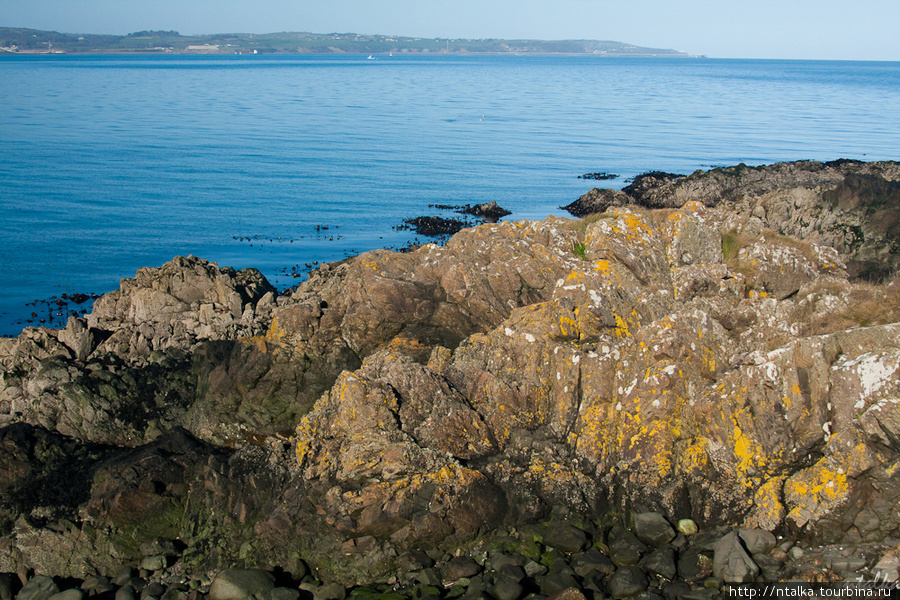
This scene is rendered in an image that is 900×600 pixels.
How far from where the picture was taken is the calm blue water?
1464 inches

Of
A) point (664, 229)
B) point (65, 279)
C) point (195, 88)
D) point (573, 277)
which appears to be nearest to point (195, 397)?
point (573, 277)

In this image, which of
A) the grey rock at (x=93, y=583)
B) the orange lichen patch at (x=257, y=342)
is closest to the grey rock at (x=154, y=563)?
the grey rock at (x=93, y=583)

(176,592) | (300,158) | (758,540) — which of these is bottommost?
(176,592)

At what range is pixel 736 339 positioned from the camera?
13805 mm

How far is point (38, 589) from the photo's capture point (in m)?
11.8

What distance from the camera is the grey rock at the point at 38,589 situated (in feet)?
38.1

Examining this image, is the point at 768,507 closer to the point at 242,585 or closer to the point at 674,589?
the point at 674,589

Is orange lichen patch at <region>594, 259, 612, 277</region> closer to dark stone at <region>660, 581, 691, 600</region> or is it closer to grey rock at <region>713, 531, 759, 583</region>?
grey rock at <region>713, 531, 759, 583</region>

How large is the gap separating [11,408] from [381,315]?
351 inches

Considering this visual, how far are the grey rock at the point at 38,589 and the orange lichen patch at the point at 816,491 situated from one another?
12.3 meters

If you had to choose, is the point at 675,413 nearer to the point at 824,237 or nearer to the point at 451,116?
the point at 824,237

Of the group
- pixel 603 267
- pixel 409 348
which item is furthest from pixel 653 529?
pixel 409 348

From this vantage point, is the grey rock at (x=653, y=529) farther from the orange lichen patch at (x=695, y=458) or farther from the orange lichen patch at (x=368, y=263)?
the orange lichen patch at (x=368, y=263)

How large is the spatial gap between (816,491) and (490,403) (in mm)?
5702
